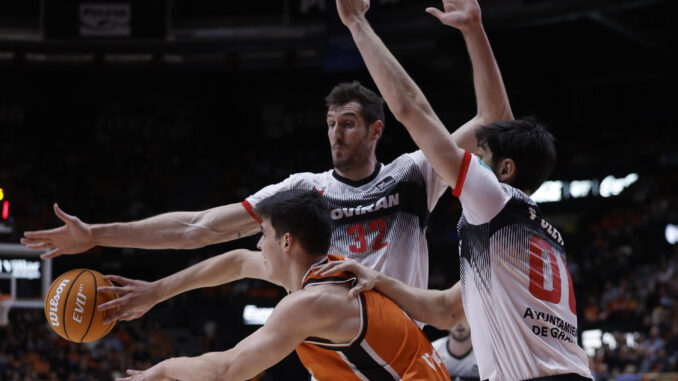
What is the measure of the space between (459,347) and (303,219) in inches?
217

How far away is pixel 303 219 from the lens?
375 cm

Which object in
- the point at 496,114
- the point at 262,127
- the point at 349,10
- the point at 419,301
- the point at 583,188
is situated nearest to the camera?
the point at 349,10

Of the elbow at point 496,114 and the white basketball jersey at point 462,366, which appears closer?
the elbow at point 496,114

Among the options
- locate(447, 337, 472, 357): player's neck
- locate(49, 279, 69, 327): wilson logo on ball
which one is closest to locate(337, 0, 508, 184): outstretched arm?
locate(49, 279, 69, 327): wilson logo on ball

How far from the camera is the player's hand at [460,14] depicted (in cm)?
401

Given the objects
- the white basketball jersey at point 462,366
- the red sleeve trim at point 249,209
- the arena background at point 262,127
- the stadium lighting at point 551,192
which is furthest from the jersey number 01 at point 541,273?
the stadium lighting at point 551,192

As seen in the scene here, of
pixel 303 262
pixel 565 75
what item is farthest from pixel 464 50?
pixel 303 262

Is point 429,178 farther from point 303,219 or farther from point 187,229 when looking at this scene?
point 187,229

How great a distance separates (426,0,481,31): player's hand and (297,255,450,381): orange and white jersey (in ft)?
4.61

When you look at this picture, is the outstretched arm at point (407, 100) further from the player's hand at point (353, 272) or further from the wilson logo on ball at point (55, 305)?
the wilson logo on ball at point (55, 305)

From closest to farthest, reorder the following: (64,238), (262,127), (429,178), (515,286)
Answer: (515,286) → (64,238) → (429,178) → (262,127)

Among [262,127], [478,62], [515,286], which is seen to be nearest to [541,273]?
[515,286]

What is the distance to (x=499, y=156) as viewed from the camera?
3.65 m

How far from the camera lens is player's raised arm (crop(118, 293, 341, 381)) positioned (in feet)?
11.5
